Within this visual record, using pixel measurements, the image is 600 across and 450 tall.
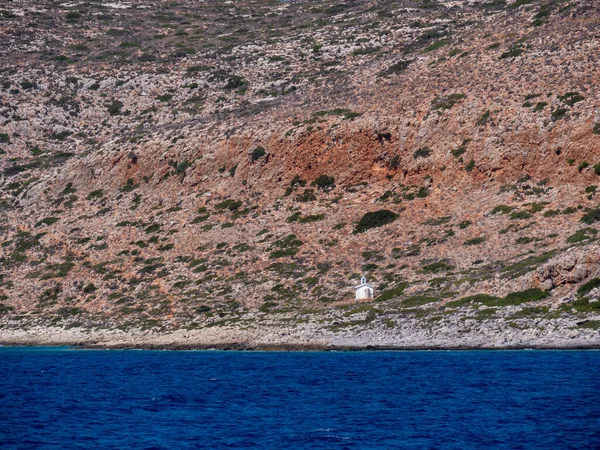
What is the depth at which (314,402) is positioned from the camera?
37.1 m

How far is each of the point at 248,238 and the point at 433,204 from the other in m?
15.6

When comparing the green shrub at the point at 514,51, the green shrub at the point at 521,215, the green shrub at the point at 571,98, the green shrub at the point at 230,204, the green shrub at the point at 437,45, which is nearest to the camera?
the green shrub at the point at 521,215

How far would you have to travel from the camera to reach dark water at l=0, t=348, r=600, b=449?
1139 inches

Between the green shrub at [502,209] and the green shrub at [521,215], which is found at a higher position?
the green shrub at [502,209]

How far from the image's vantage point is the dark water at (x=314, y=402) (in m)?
28.9

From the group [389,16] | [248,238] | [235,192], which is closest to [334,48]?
[389,16]

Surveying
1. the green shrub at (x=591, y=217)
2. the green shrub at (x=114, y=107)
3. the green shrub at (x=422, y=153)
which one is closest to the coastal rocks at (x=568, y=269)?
the green shrub at (x=591, y=217)

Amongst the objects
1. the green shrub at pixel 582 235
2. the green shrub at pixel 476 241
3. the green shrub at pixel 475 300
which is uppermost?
the green shrub at pixel 582 235

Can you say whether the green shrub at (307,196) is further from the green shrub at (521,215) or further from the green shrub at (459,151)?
the green shrub at (521,215)

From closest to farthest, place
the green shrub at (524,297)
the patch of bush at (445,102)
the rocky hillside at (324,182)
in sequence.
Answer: the green shrub at (524,297) → the rocky hillside at (324,182) → the patch of bush at (445,102)

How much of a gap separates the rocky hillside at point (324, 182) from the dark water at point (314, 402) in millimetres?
8570

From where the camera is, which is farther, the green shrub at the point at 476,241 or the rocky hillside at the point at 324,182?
the green shrub at the point at 476,241

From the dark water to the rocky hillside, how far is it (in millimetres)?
8570

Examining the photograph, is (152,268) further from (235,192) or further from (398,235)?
(398,235)
